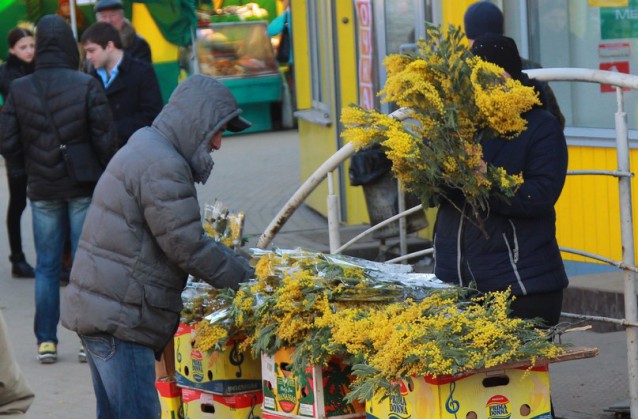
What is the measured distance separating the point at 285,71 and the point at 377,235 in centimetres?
1148

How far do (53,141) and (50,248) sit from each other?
653 millimetres

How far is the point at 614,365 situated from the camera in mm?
6207

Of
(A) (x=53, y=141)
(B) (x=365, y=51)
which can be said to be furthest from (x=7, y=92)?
(B) (x=365, y=51)

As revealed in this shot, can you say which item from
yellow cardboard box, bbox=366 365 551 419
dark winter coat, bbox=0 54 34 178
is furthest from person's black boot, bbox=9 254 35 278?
yellow cardboard box, bbox=366 365 551 419

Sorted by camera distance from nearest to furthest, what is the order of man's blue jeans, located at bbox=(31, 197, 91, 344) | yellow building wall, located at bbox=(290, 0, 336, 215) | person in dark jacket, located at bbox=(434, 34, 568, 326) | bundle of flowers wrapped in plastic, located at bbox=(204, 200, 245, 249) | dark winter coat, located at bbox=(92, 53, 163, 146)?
1. person in dark jacket, located at bbox=(434, 34, 568, 326)
2. bundle of flowers wrapped in plastic, located at bbox=(204, 200, 245, 249)
3. man's blue jeans, located at bbox=(31, 197, 91, 344)
4. dark winter coat, located at bbox=(92, 53, 163, 146)
5. yellow building wall, located at bbox=(290, 0, 336, 215)

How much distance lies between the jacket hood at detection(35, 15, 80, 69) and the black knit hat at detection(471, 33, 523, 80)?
11.9ft

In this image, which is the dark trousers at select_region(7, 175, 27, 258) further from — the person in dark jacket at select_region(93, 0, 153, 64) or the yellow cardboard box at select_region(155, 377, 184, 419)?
the yellow cardboard box at select_region(155, 377, 184, 419)

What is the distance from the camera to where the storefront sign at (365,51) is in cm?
1002

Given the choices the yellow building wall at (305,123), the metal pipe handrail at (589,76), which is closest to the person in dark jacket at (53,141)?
the metal pipe handrail at (589,76)

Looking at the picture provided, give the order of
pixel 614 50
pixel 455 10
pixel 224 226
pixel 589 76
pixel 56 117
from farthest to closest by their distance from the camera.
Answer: pixel 455 10 < pixel 614 50 < pixel 56 117 < pixel 224 226 < pixel 589 76

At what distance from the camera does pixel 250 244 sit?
931cm

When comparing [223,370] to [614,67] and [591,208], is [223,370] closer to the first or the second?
[591,208]

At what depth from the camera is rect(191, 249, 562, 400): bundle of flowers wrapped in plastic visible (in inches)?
152

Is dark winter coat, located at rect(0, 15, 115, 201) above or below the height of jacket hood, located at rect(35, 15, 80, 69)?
below
